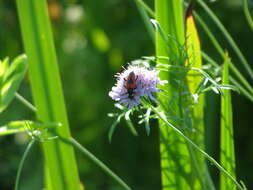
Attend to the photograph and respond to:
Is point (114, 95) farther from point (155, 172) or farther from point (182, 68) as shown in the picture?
point (155, 172)

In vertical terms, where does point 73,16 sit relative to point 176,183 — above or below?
above

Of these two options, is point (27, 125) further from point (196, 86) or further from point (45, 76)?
point (196, 86)

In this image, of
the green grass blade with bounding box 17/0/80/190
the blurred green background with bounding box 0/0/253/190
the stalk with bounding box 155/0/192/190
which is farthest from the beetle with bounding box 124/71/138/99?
the blurred green background with bounding box 0/0/253/190

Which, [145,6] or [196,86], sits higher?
[145,6]

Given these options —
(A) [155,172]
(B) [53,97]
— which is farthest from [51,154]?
(A) [155,172]

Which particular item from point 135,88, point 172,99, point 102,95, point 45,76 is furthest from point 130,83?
A: point 102,95

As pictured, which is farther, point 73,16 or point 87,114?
point 73,16

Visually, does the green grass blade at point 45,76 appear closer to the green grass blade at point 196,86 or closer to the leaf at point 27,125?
the leaf at point 27,125
